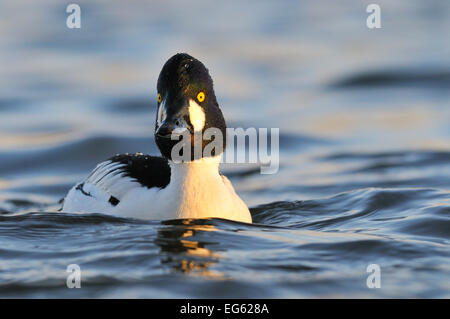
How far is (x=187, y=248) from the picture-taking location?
309 inches

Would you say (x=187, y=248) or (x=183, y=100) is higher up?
(x=183, y=100)

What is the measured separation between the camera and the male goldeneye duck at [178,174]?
321 inches

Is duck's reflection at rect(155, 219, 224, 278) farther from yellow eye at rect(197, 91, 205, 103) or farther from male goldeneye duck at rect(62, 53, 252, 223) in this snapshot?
yellow eye at rect(197, 91, 205, 103)

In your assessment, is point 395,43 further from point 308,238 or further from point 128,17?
point 308,238

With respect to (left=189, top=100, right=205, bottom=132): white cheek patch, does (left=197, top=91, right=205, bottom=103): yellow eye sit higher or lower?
higher

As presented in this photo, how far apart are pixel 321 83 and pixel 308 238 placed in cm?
918

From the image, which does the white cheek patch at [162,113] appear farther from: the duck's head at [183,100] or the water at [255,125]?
the water at [255,125]

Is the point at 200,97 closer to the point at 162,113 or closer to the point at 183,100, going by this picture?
the point at 183,100

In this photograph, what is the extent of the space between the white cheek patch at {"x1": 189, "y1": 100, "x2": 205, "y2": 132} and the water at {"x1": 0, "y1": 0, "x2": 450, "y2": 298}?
2.97 feet

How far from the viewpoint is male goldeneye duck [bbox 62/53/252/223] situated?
8156 mm

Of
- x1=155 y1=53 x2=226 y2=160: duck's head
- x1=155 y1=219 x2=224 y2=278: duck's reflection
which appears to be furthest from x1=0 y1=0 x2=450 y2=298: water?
x1=155 y1=53 x2=226 y2=160: duck's head

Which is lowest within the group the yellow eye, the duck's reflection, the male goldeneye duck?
the duck's reflection

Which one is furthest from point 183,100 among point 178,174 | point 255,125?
point 255,125

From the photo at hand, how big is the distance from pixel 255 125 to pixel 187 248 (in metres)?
7.47
